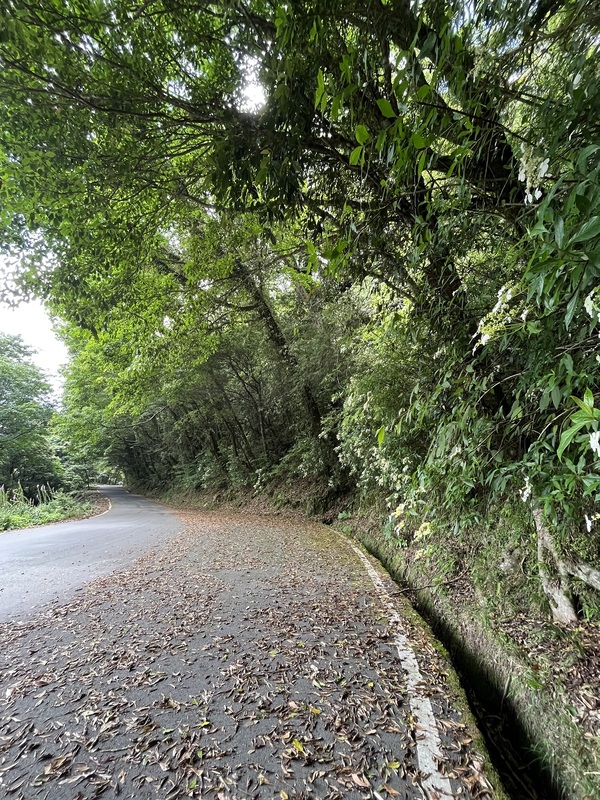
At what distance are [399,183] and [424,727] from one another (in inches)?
138

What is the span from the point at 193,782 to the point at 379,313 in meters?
5.28

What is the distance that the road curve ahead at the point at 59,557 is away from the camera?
4.96 m

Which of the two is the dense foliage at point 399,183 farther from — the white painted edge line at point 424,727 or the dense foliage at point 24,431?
the dense foliage at point 24,431

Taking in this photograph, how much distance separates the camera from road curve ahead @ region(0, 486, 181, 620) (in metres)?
4.96

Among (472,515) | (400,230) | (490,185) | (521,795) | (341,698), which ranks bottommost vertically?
(521,795)

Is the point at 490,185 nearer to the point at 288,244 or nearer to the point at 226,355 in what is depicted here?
the point at 288,244

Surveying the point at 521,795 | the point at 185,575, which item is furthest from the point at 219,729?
the point at 185,575

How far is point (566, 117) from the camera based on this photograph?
5.33 feet

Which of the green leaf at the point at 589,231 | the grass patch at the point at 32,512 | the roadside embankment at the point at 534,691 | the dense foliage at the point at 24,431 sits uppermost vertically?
the dense foliage at the point at 24,431

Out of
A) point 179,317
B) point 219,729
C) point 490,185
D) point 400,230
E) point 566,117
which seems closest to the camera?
point 566,117

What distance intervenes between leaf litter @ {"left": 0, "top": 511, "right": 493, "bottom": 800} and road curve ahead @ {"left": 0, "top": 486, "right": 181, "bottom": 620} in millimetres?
708

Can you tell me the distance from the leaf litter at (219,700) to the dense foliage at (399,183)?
4.88 feet

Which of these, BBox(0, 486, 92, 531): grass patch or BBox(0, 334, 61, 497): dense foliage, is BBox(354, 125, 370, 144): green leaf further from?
BBox(0, 334, 61, 497): dense foliage

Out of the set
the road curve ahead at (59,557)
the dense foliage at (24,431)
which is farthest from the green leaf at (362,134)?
the dense foliage at (24,431)
